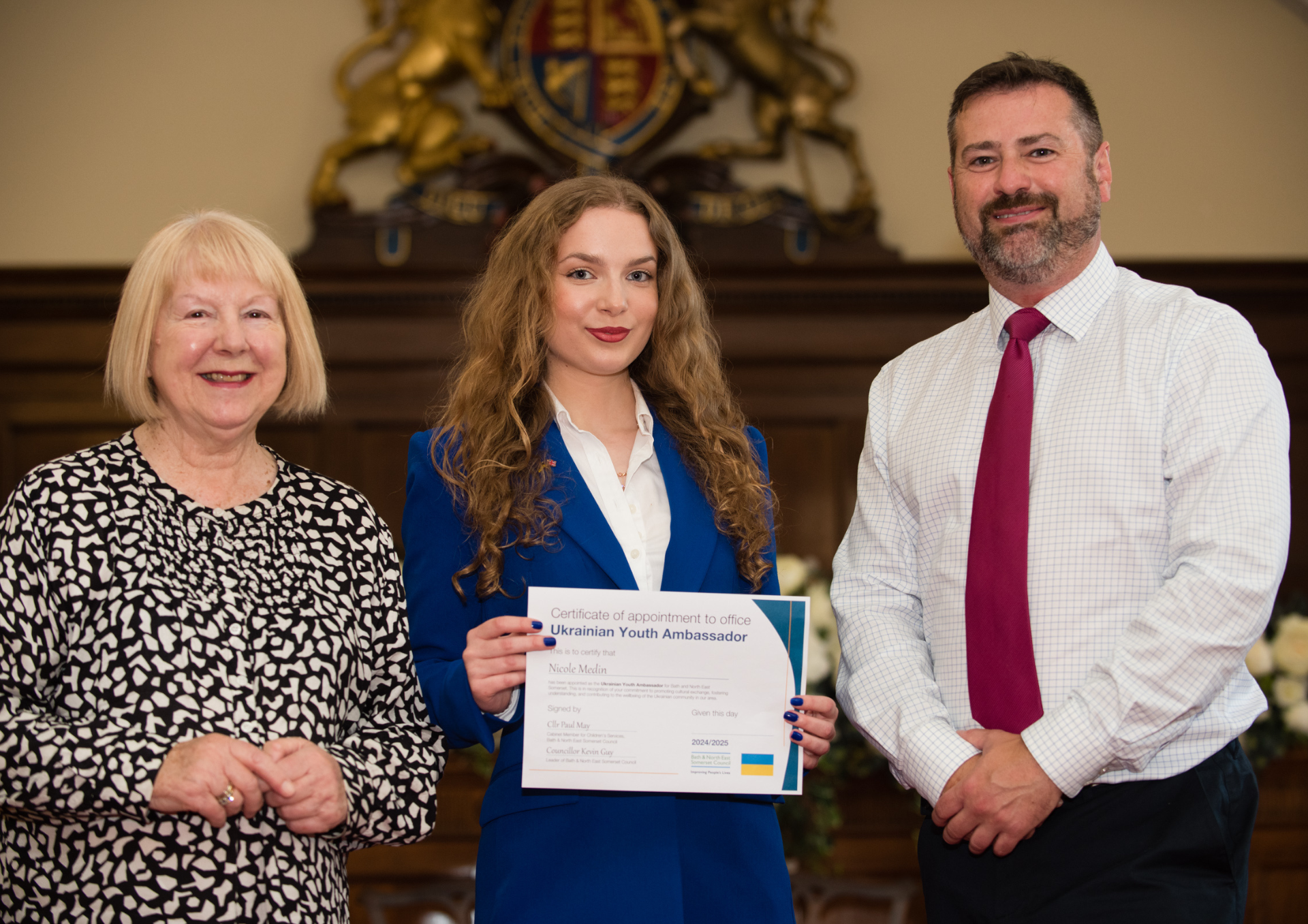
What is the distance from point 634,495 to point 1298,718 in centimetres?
207

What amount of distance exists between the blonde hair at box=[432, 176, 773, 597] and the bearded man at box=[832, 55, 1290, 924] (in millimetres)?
272

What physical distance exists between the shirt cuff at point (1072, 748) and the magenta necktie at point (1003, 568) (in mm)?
77

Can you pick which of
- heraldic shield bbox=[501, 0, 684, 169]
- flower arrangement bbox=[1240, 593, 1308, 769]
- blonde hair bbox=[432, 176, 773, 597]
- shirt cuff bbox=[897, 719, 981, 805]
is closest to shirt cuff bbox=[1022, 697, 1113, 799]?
shirt cuff bbox=[897, 719, 981, 805]

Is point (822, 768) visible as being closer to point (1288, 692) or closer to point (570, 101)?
point (1288, 692)

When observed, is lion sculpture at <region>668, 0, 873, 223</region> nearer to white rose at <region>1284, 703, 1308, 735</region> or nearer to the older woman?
white rose at <region>1284, 703, 1308, 735</region>

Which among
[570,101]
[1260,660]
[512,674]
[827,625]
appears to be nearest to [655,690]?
[512,674]

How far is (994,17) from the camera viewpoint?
5.12m

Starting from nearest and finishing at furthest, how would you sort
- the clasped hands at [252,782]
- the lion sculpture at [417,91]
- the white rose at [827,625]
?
the clasped hands at [252,782], the white rose at [827,625], the lion sculpture at [417,91]

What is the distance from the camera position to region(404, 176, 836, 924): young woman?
1777 mm

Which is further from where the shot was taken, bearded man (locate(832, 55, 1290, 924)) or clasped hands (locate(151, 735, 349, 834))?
bearded man (locate(832, 55, 1290, 924))

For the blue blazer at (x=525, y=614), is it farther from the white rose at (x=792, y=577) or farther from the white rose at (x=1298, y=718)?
the white rose at (x=1298, y=718)

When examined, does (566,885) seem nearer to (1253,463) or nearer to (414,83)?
(1253,463)

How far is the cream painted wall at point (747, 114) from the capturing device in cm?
495

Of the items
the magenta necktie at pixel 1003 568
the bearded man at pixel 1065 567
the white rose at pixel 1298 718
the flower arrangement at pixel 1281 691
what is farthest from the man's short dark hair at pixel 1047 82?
the white rose at pixel 1298 718
